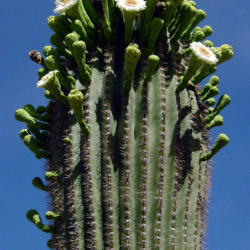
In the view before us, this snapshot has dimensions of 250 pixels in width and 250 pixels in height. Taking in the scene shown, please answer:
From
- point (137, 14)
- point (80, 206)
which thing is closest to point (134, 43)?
point (137, 14)

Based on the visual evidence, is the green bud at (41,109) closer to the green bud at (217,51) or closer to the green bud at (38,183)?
the green bud at (38,183)

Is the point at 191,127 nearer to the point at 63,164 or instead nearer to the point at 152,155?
the point at 152,155

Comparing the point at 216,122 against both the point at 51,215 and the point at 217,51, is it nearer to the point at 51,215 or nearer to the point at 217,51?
the point at 217,51

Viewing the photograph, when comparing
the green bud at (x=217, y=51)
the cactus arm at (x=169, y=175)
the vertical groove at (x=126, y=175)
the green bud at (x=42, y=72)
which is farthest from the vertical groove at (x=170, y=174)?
the green bud at (x=42, y=72)

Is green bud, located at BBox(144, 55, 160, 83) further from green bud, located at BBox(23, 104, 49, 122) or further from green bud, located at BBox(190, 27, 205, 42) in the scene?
green bud, located at BBox(23, 104, 49, 122)

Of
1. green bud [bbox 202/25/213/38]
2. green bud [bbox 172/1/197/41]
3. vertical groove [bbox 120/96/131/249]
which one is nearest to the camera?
vertical groove [bbox 120/96/131/249]

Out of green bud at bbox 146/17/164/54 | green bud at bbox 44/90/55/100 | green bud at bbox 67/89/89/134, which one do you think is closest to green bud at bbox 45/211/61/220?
green bud at bbox 67/89/89/134

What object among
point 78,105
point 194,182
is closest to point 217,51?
point 194,182
